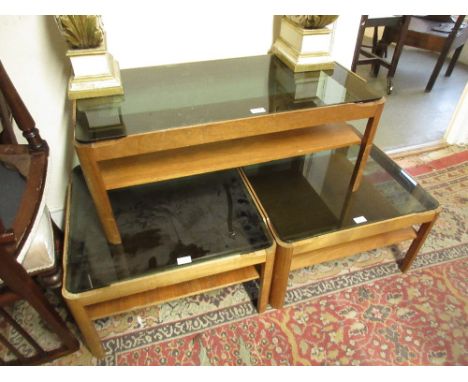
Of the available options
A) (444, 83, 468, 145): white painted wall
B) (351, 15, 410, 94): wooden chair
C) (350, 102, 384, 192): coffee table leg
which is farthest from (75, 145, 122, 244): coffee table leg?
(444, 83, 468, 145): white painted wall

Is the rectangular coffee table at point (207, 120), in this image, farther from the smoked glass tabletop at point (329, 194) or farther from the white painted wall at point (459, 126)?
the white painted wall at point (459, 126)

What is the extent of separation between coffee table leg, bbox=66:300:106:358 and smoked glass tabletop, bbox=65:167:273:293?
41mm

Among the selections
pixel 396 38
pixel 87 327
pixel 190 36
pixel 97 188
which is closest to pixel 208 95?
pixel 190 36

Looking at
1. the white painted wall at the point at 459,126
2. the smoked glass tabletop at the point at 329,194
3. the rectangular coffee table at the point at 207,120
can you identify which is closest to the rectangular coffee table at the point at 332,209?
the smoked glass tabletop at the point at 329,194

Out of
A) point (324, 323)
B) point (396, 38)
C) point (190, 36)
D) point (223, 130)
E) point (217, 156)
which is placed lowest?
point (324, 323)

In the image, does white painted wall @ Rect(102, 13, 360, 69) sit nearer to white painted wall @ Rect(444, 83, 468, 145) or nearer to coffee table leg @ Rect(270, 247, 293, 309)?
coffee table leg @ Rect(270, 247, 293, 309)

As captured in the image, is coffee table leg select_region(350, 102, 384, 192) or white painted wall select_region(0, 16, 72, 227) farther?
coffee table leg select_region(350, 102, 384, 192)

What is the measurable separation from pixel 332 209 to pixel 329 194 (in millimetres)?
95

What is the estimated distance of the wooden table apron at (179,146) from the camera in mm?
808

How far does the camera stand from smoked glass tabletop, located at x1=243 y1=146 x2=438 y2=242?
111 centimetres

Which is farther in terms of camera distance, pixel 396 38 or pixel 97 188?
pixel 396 38

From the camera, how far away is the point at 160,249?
1018mm

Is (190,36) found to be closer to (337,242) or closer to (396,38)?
(337,242)
